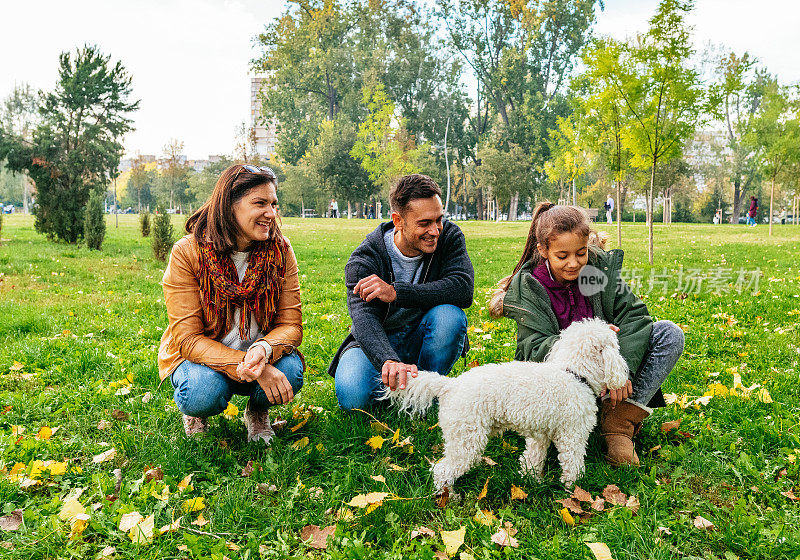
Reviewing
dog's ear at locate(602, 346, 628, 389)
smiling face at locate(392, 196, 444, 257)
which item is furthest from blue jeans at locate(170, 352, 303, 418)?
dog's ear at locate(602, 346, 628, 389)

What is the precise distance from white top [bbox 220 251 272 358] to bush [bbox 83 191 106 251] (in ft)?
44.6

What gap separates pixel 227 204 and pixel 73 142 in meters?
16.6

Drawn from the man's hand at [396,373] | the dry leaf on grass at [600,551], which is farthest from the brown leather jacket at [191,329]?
the dry leaf on grass at [600,551]

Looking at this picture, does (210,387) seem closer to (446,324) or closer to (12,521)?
(12,521)

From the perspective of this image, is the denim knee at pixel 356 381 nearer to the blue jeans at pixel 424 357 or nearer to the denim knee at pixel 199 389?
Result: the blue jeans at pixel 424 357

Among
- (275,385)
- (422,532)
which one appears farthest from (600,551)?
(275,385)

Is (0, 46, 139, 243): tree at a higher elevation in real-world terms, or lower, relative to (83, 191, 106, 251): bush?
higher

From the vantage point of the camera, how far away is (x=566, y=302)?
3.06 meters

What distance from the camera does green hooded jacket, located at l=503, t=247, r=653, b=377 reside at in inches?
115

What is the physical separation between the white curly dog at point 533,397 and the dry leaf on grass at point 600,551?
464 millimetres

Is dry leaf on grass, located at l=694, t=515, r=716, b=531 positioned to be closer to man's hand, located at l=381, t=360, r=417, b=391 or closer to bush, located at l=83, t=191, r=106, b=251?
man's hand, located at l=381, t=360, r=417, b=391

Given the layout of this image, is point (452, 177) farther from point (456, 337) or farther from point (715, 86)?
point (456, 337)

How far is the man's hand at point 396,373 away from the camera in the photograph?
8.80 ft

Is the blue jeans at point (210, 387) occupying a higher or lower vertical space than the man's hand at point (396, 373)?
lower
